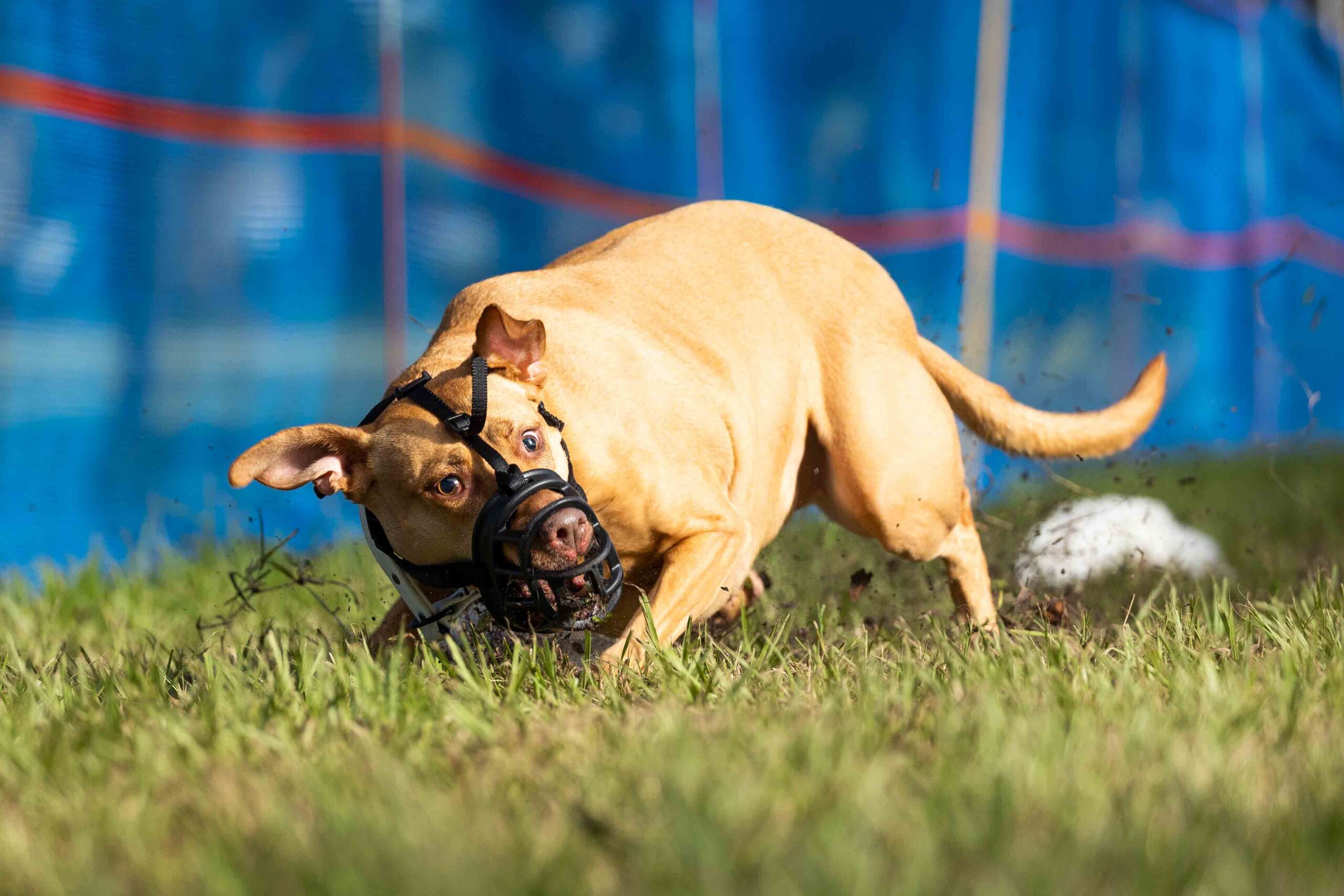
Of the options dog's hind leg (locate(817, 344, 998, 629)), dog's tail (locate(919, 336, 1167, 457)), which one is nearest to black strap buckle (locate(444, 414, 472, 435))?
dog's hind leg (locate(817, 344, 998, 629))

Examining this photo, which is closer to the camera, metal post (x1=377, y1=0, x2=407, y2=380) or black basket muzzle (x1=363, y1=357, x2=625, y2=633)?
black basket muzzle (x1=363, y1=357, x2=625, y2=633)

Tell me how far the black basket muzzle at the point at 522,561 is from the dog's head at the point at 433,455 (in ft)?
0.11

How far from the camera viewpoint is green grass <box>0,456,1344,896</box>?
62.5 inches

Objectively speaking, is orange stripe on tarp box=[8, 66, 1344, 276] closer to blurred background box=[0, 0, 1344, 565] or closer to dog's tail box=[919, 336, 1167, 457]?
blurred background box=[0, 0, 1344, 565]

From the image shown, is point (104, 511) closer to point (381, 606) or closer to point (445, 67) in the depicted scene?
point (381, 606)

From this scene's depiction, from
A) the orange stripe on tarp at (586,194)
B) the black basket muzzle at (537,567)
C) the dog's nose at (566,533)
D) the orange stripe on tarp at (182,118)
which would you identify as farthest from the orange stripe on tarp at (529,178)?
the dog's nose at (566,533)

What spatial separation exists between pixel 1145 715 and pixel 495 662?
5.27 ft

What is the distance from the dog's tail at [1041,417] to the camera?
4.27 metres

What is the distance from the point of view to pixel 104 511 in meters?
5.45

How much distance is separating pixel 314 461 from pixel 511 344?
0.58 meters

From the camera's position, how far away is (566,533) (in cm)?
283

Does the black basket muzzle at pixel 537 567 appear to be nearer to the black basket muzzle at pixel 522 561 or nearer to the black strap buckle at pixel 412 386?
the black basket muzzle at pixel 522 561

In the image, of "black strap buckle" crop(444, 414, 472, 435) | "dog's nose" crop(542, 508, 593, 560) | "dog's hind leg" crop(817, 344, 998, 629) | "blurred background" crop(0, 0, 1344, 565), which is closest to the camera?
"dog's nose" crop(542, 508, 593, 560)

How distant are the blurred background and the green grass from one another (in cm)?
210
